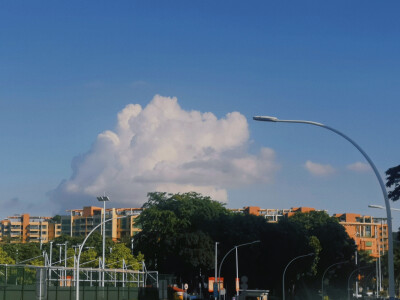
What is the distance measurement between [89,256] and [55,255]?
169 ft

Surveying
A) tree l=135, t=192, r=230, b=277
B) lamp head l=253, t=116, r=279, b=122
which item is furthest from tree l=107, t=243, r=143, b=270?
lamp head l=253, t=116, r=279, b=122

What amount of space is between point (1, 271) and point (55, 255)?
116m

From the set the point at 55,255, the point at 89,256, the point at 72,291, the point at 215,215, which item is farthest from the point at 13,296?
the point at 55,255

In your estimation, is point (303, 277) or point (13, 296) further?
point (303, 277)

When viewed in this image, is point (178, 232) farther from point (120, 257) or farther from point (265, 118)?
point (265, 118)

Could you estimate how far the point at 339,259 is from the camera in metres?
107

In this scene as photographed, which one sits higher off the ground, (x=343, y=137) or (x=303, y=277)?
(x=343, y=137)

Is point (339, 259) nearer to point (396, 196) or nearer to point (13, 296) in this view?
point (396, 196)

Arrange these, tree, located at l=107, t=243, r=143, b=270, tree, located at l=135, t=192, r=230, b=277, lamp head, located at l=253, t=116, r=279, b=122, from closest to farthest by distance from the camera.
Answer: lamp head, located at l=253, t=116, r=279, b=122
tree, located at l=135, t=192, r=230, b=277
tree, located at l=107, t=243, r=143, b=270

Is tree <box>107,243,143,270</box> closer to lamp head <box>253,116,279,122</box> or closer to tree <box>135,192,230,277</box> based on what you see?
tree <box>135,192,230,277</box>

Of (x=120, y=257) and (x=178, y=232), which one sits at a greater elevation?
(x=178, y=232)

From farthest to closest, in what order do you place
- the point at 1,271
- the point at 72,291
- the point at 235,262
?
the point at 235,262
the point at 72,291
the point at 1,271

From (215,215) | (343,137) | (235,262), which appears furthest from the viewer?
(215,215)

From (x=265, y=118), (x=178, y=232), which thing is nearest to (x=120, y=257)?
(x=178, y=232)
